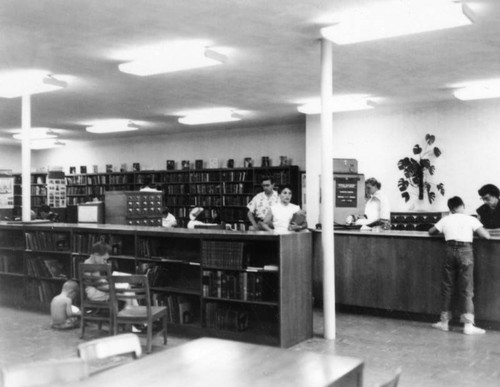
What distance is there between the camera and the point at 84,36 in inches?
254

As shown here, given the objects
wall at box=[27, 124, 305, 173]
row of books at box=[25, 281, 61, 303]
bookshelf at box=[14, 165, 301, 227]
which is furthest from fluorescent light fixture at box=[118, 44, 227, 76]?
wall at box=[27, 124, 305, 173]

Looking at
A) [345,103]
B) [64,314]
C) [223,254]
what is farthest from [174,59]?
[345,103]

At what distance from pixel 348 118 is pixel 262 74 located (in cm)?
400

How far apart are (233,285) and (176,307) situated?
0.96 meters

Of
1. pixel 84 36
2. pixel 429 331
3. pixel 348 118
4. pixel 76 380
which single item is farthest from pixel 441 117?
pixel 76 380

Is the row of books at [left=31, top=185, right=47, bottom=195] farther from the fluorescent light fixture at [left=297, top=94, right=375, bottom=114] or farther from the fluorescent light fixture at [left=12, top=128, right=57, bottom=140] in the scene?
the fluorescent light fixture at [left=297, top=94, right=375, bottom=114]

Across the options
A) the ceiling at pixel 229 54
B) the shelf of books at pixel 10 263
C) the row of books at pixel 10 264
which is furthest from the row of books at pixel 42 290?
the ceiling at pixel 229 54

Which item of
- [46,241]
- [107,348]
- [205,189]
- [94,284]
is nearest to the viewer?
[107,348]

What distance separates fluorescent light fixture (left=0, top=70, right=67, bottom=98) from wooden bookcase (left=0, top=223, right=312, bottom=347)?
219 cm

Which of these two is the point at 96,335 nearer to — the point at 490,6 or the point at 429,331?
the point at 429,331

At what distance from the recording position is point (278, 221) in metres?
8.13

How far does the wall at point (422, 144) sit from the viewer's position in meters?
10.6

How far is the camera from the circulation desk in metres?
7.04

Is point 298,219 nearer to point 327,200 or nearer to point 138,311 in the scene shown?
point 327,200
